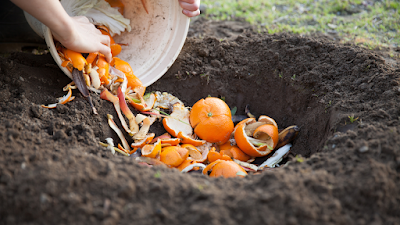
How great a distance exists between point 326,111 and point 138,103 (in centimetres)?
185

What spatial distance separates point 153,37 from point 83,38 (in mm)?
1049

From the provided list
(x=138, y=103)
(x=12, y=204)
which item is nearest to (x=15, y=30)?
(x=138, y=103)

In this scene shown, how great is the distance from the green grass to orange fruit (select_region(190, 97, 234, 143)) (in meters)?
1.75

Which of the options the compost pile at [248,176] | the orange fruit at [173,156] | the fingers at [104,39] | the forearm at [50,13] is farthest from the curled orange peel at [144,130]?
the forearm at [50,13]

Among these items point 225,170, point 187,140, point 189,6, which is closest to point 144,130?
point 187,140

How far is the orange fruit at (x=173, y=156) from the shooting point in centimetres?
255

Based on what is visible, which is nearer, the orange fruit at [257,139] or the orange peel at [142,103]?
the orange fruit at [257,139]

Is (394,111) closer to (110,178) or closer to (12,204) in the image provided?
(110,178)

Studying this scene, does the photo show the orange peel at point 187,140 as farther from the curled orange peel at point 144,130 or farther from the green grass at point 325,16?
the green grass at point 325,16

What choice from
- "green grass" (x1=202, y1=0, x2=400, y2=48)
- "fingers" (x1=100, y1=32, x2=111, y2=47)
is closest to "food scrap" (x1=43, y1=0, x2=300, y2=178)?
"fingers" (x1=100, y1=32, x2=111, y2=47)

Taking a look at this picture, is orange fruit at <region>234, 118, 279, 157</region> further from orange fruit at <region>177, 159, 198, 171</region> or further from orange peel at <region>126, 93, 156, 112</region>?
orange peel at <region>126, 93, 156, 112</region>

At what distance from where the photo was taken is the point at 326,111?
2.74 m

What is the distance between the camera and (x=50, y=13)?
7.13 feet

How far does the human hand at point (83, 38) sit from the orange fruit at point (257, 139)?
1521 millimetres
